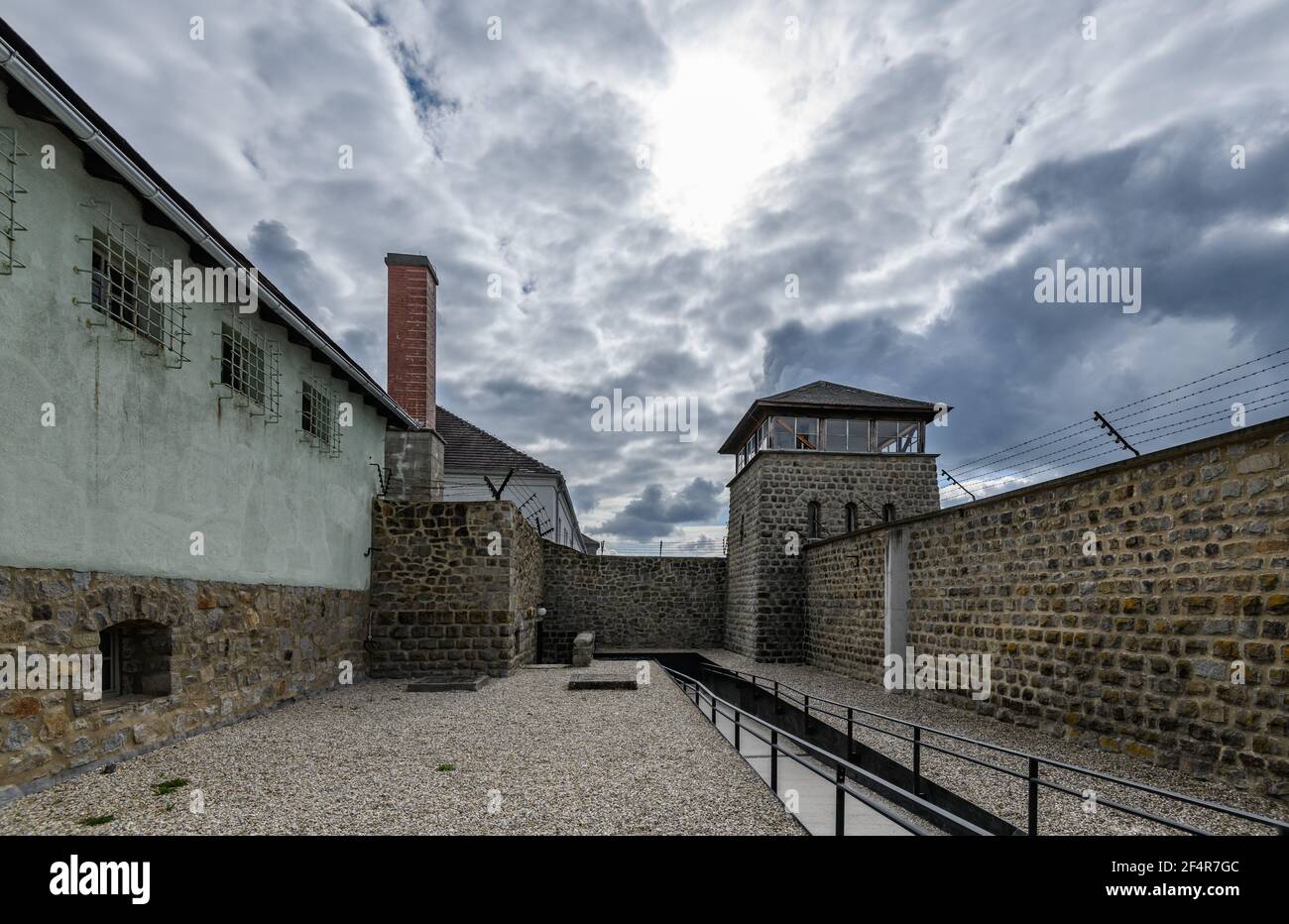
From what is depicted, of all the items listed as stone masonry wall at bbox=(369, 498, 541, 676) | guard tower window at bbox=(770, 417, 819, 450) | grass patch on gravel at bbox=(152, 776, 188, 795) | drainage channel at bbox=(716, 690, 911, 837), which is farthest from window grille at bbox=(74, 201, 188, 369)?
guard tower window at bbox=(770, 417, 819, 450)

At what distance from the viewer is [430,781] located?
5137mm

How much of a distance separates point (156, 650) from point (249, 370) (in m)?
3.25

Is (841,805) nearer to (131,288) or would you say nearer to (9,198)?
(9,198)

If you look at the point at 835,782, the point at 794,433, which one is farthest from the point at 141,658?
the point at 794,433

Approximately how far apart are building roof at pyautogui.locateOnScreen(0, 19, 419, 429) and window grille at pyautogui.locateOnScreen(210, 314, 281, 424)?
39cm

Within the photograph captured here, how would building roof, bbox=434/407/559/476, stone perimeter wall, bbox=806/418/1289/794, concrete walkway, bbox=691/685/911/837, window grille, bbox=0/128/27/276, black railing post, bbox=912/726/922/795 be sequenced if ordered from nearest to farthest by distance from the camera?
window grille, bbox=0/128/27/276 → concrete walkway, bbox=691/685/911/837 → stone perimeter wall, bbox=806/418/1289/794 → black railing post, bbox=912/726/922/795 → building roof, bbox=434/407/559/476

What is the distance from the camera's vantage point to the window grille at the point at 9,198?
4.39 m

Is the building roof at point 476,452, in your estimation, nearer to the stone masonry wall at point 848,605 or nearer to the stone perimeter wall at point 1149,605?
the stone masonry wall at point 848,605

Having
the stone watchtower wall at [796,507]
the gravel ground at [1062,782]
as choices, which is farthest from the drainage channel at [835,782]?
the stone watchtower wall at [796,507]

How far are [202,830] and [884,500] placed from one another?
16893 millimetres

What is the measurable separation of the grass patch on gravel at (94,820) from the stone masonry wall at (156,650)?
2.45 ft

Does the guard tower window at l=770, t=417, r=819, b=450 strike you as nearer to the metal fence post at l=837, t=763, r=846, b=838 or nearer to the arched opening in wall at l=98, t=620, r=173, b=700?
the metal fence post at l=837, t=763, r=846, b=838

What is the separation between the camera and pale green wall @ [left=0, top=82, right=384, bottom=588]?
4.54m
